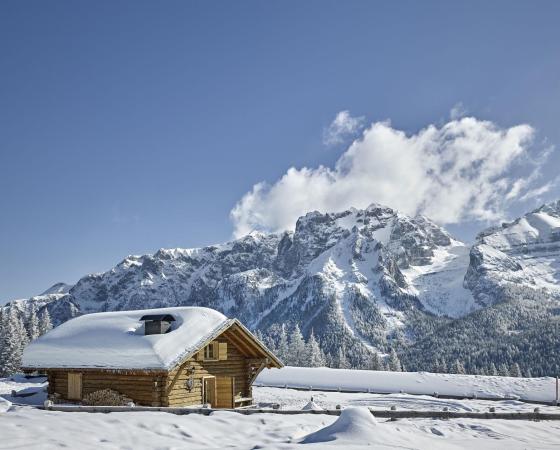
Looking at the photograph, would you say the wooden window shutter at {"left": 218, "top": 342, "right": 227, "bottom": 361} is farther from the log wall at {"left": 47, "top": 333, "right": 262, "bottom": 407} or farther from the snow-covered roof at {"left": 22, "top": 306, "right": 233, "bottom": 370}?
the snow-covered roof at {"left": 22, "top": 306, "right": 233, "bottom": 370}

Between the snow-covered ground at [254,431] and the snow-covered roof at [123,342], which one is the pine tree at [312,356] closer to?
the snow-covered roof at [123,342]

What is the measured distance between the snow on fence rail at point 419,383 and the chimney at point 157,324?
19.0 meters

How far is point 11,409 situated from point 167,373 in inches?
271

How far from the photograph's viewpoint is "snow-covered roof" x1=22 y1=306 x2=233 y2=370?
19.2 m

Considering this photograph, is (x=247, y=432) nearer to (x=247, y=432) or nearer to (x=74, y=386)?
(x=247, y=432)

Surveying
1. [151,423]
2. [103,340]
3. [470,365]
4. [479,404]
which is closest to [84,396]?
[103,340]

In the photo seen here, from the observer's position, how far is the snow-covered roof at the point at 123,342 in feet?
62.9

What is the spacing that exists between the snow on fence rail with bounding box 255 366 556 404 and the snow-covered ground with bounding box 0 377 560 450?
67.3 ft

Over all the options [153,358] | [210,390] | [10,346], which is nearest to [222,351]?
[210,390]

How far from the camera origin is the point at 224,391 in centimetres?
2262

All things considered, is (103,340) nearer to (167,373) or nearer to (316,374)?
(167,373)

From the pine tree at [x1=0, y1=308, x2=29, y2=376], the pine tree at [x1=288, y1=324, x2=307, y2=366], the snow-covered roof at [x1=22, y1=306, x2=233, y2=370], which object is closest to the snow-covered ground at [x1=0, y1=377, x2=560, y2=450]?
the snow-covered roof at [x1=22, y1=306, x2=233, y2=370]

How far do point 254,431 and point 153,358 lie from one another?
8.60m

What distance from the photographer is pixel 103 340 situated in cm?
2117
